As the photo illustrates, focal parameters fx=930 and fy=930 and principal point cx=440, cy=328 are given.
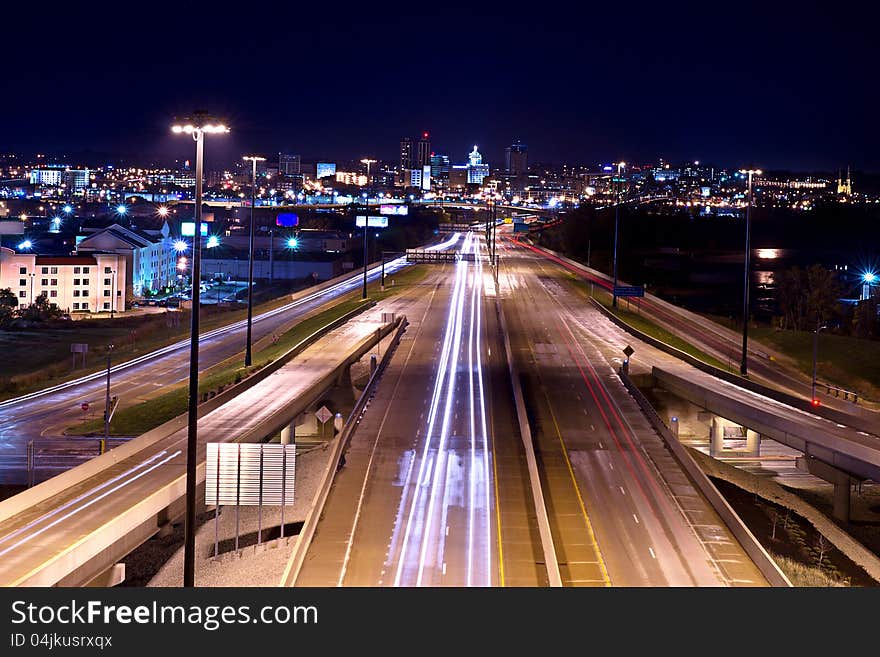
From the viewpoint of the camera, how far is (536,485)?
2373 centimetres

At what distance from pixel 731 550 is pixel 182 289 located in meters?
85.8

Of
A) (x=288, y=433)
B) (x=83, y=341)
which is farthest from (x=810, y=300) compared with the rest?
(x=288, y=433)

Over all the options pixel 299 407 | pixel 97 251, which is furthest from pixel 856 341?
pixel 97 251

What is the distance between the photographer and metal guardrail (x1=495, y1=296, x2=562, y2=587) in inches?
708

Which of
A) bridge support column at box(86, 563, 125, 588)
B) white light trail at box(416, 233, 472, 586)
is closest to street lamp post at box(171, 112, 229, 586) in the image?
bridge support column at box(86, 563, 125, 588)

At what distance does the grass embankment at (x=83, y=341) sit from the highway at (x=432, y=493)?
19404 millimetres

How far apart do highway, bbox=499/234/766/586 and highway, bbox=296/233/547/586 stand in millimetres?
1034

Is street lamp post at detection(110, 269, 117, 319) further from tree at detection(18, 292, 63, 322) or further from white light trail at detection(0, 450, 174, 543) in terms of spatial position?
white light trail at detection(0, 450, 174, 543)

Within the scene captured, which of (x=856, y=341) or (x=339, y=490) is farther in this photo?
(x=856, y=341)

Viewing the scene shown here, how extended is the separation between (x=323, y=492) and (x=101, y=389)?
74.6 feet

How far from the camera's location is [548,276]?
89.4m

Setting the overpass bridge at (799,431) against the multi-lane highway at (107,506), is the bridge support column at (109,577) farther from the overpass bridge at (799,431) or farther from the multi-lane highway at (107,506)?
the overpass bridge at (799,431)

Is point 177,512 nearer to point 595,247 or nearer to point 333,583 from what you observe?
point 333,583

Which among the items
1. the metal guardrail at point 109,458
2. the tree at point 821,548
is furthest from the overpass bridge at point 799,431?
the metal guardrail at point 109,458
